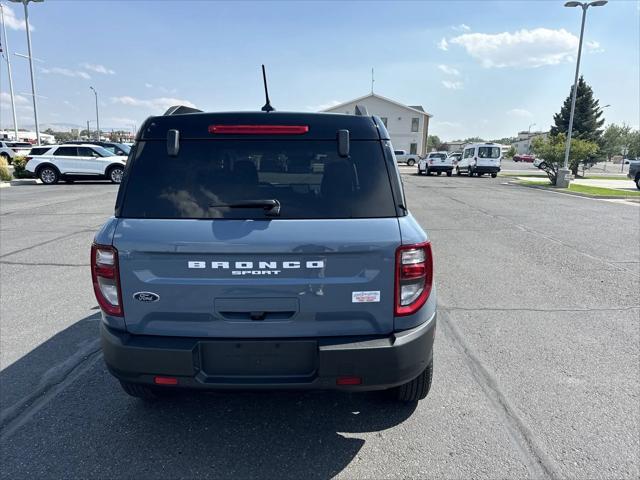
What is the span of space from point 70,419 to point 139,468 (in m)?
0.79

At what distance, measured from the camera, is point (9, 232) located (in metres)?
8.95

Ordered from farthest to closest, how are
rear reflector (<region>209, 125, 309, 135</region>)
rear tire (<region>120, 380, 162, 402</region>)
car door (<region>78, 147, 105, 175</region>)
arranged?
car door (<region>78, 147, 105, 175</region>)
rear tire (<region>120, 380, 162, 402</region>)
rear reflector (<region>209, 125, 309, 135</region>)

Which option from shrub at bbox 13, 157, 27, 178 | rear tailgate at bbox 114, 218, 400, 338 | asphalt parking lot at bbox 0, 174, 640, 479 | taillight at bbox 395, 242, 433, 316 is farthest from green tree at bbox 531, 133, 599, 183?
shrub at bbox 13, 157, 27, 178

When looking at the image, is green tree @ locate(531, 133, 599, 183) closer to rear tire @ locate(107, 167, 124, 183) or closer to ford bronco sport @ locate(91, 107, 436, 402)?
rear tire @ locate(107, 167, 124, 183)

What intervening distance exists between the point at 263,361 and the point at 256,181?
102 cm

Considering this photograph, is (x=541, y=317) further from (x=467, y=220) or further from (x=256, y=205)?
(x=467, y=220)

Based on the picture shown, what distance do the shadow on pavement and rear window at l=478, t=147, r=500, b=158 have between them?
109 ft

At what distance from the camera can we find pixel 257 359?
87.5 inches

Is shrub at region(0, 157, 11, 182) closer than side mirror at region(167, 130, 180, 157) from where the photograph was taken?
No

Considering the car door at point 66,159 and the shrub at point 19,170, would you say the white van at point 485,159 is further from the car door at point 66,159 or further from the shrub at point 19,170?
the shrub at point 19,170

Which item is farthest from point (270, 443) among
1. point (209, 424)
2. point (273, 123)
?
point (273, 123)

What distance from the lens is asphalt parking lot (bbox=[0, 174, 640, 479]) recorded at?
242 centimetres

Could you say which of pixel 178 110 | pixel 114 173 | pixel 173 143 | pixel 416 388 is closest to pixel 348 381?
pixel 416 388

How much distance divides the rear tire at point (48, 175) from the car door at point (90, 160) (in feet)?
4.45
